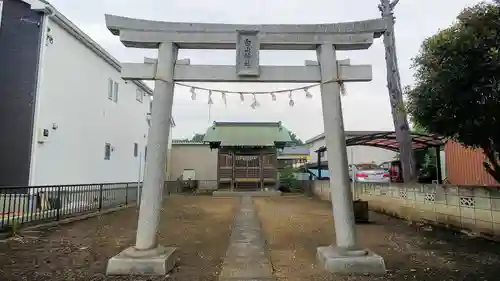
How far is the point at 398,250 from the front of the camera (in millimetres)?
6695

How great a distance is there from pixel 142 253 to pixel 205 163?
24.7m

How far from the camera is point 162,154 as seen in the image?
577cm

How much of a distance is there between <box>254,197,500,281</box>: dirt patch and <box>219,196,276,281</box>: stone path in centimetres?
20

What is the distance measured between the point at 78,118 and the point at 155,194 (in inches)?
382

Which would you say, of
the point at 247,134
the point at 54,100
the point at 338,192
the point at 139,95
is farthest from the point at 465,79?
the point at 247,134

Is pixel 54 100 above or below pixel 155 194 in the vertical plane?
above

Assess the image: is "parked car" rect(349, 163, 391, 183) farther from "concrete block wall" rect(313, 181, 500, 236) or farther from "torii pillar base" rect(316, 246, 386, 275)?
"torii pillar base" rect(316, 246, 386, 275)

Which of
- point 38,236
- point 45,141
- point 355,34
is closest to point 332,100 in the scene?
point 355,34

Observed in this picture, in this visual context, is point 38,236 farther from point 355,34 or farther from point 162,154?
point 355,34

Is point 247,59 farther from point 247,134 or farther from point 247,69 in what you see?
point 247,134

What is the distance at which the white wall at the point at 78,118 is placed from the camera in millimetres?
11523

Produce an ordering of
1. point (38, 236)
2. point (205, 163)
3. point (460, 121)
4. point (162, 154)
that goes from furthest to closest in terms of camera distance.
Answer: point (205, 163), point (38, 236), point (460, 121), point (162, 154)

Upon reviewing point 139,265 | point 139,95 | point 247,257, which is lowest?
point 247,257

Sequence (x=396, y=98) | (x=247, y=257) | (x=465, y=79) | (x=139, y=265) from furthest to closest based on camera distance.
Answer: (x=396, y=98) < (x=247, y=257) < (x=465, y=79) < (x=139, y=265)
